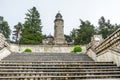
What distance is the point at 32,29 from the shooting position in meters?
44.2


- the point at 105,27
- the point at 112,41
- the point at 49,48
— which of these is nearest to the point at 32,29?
the point at 49,48

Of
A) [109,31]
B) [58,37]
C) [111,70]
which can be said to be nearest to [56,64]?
[111,70]

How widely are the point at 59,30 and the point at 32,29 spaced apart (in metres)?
6.85

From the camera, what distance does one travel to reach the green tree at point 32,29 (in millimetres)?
41753

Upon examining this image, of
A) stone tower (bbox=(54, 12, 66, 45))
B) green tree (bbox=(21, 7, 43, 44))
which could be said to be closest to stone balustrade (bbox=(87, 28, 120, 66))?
stone tower (bbox=(54, 12, 66, 45))

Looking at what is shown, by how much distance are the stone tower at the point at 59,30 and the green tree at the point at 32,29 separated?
4.40 m

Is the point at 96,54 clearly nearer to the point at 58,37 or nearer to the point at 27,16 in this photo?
the point at 58,37

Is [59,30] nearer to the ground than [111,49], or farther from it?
farther from it

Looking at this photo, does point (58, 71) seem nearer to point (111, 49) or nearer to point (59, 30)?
point (111, 49)

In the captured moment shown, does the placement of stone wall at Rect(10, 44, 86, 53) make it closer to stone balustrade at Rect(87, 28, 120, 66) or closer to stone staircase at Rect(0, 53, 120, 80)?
stone balustrade at Rect(87, 28, 120, 66)

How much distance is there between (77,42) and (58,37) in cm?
774

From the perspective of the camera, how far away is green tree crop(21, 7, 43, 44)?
41.8 metres

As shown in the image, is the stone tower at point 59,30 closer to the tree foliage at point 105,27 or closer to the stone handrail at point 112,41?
the tree foliage at point 105,27

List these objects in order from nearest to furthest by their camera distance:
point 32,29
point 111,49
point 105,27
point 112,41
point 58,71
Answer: point 58,71 → point 111,49 → point 112,41 → point 32,29 → point 105,27
